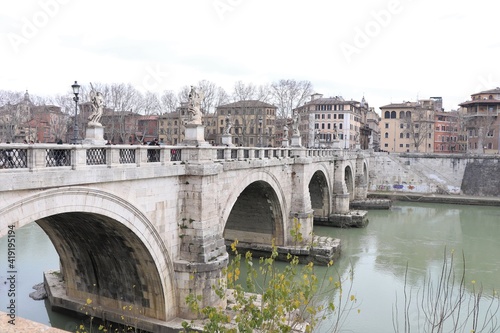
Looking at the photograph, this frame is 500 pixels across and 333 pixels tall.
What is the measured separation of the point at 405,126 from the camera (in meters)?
60.2

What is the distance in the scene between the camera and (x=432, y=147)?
6088 centimetres

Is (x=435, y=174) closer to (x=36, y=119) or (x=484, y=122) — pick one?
(x=484, y=122)

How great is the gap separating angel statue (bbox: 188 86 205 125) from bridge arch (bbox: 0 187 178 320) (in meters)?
3.04

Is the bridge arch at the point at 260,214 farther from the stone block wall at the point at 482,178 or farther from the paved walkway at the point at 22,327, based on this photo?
the stone block wall at the point at 482,178

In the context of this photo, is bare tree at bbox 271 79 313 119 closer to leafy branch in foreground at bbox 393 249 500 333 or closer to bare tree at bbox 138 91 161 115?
bare tree at bbox 138 91 161 115

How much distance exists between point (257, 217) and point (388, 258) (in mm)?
6240

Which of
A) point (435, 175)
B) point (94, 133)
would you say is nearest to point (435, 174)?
point (435, 175)

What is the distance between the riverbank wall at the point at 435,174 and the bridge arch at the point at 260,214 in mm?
23748

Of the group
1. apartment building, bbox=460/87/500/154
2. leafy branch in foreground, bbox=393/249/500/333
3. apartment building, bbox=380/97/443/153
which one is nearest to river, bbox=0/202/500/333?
leafy branch in foreground, bbox=393/249/500/333

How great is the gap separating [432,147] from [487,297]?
49.0 metres

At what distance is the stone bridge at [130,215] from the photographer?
728cm

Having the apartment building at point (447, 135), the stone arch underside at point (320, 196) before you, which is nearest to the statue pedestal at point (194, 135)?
the stone arch underside at point (320, 196)

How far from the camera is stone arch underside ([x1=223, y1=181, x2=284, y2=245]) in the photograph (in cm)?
1873

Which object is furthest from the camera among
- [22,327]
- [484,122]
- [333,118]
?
[333,118]
